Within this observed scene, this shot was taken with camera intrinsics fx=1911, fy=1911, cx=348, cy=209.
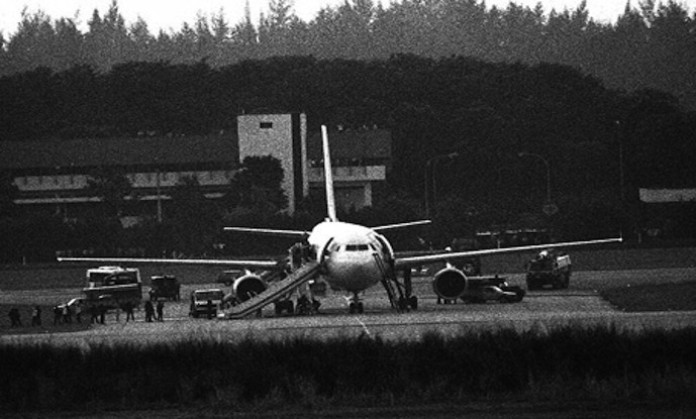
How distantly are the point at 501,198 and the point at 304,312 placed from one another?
9446 centimetres

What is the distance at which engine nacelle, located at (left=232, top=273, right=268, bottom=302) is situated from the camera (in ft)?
263

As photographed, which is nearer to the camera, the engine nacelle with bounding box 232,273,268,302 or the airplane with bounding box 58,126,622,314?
the airplane with bounding box 58,126,622,314

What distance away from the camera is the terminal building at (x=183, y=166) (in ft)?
516

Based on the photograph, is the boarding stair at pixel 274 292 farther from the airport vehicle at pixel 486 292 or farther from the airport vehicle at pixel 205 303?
the airport vehicle at pixel 486 292

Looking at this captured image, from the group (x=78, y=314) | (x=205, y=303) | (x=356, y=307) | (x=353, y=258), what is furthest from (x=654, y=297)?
(x=78, y=314)

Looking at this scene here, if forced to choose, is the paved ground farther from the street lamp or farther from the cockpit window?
the street lamp

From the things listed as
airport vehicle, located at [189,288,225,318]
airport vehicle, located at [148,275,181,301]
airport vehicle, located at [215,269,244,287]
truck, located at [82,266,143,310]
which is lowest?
airport vehicle, located at [215,269,244,287]

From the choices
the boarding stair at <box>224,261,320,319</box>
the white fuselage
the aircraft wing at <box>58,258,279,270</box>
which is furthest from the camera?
the aircraft wing at <box>58,258,279,270</box>

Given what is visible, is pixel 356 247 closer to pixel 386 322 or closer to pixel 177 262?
pixel 386 322

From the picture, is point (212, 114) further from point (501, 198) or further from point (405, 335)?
point (405, 335)

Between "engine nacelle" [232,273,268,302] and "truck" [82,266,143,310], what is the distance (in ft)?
15.5

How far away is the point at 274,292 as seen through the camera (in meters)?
75.8

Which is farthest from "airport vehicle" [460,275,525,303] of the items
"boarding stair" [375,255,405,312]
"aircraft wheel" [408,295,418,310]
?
"aircraft wheel" [408,295,418,310]

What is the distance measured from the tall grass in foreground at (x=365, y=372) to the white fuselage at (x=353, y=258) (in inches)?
1071
